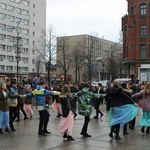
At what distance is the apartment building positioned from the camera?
303 ft

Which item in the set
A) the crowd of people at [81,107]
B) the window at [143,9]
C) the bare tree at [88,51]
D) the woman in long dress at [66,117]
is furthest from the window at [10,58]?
the woman in long dress at [66,117]

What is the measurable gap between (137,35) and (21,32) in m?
52.8

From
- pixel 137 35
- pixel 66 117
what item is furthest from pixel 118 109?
pixel 137 35

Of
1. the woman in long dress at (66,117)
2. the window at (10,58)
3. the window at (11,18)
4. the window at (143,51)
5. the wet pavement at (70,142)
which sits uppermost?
the window at (11,18)

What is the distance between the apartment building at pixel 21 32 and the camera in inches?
3642

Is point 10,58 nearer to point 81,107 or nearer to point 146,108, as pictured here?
point 146,108

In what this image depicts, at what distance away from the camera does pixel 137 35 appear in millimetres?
52344

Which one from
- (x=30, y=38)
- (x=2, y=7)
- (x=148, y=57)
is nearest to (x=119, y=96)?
(x=148, y=57)

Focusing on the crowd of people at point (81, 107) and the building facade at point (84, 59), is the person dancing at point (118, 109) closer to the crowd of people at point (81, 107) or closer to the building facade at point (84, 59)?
the crowd of people at point (81, 107)

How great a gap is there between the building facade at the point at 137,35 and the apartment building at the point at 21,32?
135ft

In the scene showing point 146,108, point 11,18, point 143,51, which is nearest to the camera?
point 146,108

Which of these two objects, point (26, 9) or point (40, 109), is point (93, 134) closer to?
point (40, 109)

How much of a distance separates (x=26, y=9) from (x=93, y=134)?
305 ft

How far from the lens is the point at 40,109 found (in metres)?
11.4
